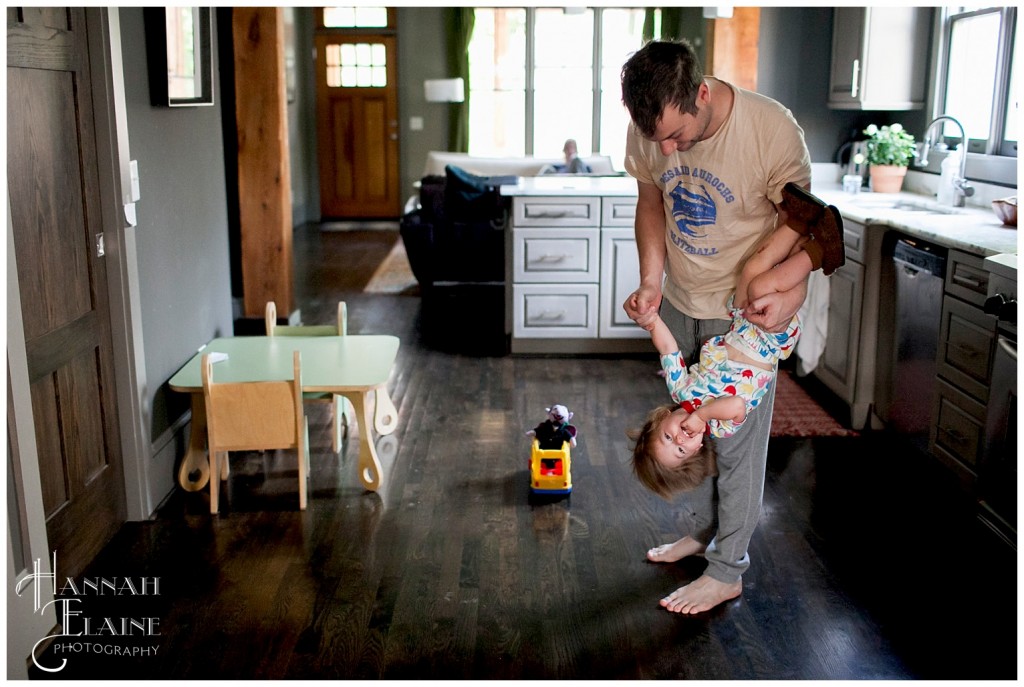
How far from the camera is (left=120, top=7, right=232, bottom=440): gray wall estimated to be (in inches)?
122

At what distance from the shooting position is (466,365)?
5043 millimetres

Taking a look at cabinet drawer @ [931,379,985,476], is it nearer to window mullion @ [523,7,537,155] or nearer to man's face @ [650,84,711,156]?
man's face @ [650,84,711,156]

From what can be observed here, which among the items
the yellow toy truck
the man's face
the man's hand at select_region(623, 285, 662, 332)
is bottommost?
the yellow toy truck

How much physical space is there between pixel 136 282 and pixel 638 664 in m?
1.90

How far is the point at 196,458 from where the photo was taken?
3305mm

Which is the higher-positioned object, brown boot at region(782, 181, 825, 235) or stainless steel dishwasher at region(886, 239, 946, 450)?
brown boot at region(782, 181, 825, 235)

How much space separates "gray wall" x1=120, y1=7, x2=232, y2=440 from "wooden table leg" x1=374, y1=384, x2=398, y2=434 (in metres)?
0.73

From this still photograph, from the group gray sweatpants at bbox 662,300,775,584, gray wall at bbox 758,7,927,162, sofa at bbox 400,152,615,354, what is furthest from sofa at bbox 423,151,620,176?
gray sweatpants at bbox 662,300,775,584

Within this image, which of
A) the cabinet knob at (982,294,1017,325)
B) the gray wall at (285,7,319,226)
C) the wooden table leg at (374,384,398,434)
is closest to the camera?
the cabinet knob at (982,294,1017,325)

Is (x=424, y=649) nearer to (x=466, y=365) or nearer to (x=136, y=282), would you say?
(x=136, y=282)

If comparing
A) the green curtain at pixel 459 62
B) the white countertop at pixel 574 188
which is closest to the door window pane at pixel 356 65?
the green curtain at pixel 459 62

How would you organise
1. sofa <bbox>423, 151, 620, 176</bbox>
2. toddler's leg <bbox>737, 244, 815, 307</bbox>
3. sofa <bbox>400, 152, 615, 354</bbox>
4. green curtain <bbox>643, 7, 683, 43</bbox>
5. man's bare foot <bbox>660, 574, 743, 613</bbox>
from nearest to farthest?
toddler's leg <bbox>737, 244, 815, 307</bbox>
man's bare foot <bbox>660, 574, 743, 613</bbox>
sofa <bbox>400, 152, 615, 354</bbox>
sofa <bbox>423, 151, 620, 176</bbox>
green curtain <bbox>643, 7, 683, 43</bbox>

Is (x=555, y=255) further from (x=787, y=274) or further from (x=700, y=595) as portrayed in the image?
(x=787, y=274)

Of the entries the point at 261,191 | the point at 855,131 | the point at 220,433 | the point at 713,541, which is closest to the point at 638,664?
the point at 713,541
